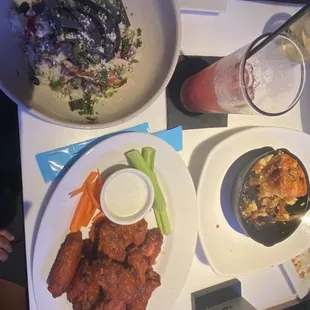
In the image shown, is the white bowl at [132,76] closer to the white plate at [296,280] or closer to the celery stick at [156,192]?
the celery stick at [156,192]

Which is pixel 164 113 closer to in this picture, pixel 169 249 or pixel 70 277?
pixel 169 249

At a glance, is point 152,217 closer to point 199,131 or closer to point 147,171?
point 147,171

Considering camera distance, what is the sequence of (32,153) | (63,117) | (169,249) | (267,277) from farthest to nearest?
(267,277) → (169,249) → (32,153) → (63,117)

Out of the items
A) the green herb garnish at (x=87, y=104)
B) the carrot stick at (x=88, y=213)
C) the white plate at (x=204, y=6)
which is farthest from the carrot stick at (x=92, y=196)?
the white plate at (x=204, y=6)

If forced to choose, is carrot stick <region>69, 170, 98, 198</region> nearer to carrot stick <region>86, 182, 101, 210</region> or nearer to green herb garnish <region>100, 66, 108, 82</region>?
carrot stick <region>86, 182, 101, 210</region>

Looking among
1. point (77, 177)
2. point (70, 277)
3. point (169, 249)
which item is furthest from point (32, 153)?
point (169, 249)

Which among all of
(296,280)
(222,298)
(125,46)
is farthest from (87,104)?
(296,280)

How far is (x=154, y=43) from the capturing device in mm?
993

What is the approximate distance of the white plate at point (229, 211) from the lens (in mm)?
1229

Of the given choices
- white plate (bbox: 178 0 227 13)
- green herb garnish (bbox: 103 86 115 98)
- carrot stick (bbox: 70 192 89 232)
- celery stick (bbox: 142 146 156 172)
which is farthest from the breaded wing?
white plate (bbox: 178 0 227 13)

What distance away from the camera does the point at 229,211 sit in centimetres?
127

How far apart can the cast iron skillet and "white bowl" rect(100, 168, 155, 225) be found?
25 cm

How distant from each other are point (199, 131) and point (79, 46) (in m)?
0.45

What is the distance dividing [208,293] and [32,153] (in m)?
0.64
